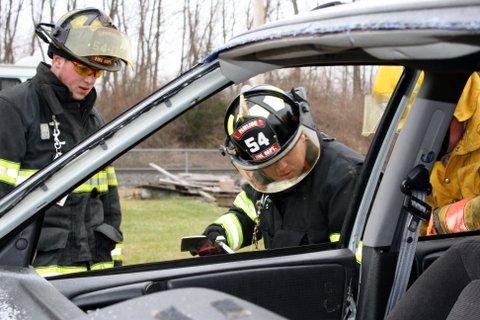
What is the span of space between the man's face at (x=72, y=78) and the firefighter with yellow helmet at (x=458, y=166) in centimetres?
136

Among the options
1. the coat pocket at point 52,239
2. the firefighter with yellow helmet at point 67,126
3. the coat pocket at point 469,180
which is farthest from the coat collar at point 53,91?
the coat pocket at point 469,180

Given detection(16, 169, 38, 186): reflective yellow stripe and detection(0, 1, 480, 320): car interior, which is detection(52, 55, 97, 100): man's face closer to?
detection(16, 169, 38, 186): reflective yellow stripe

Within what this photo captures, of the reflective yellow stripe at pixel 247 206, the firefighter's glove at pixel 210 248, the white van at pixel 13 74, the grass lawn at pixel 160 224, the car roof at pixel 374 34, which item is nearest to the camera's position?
the car roof at pixel 374 34

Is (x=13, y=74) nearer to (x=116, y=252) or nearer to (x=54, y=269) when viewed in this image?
(x=116, y=252)

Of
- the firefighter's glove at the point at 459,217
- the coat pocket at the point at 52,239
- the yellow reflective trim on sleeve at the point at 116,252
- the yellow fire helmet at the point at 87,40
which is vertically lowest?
the yellow reflective trim on sleeve at the point at 116,252

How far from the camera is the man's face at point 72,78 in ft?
10.5

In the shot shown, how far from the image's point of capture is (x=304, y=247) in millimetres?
2406

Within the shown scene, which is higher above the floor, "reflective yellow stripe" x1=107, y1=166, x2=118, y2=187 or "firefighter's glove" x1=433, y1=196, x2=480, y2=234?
"reflective yellow stripe" x1=107, y1=166, x2=118, y2=187

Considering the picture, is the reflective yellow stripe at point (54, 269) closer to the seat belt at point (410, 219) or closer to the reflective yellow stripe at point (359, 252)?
the reflective yellow stripe at point (359, 252)

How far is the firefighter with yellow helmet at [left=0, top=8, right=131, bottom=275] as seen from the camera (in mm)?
2992

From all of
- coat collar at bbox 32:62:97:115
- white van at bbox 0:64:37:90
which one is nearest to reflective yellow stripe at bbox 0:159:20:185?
coat collar at bbox 32:62:97:115

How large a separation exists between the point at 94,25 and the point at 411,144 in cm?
169

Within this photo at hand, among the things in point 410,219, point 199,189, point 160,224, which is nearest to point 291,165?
point 410,219

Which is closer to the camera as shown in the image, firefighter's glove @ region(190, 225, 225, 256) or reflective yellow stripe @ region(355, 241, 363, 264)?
reflective yellow stripe @ region(355, 241, 363, 264)
